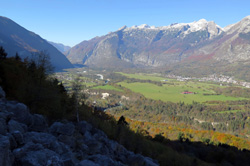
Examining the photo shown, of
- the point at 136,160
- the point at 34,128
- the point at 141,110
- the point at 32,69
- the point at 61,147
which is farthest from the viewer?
the point at 141,110

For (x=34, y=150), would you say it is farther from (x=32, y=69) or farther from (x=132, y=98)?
Answer: (x=132, y=98)

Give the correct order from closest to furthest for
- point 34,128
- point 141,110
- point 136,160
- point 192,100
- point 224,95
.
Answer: point 34,128, point 136,160, point 141,110, point 192,100, point 224,95

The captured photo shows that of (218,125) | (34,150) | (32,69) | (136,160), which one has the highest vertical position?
(32,69)

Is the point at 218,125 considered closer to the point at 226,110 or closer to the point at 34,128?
the point at 226,110

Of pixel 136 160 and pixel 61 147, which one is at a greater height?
pixel 61 147

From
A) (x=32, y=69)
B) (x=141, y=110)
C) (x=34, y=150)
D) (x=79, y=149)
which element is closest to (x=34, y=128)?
(x=79, y=149)

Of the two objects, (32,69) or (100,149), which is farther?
(32,69)
